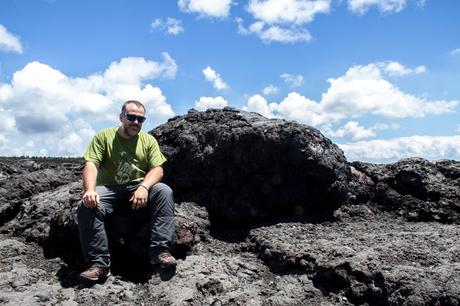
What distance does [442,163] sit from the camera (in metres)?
10.6

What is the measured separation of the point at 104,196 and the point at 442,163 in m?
7.83

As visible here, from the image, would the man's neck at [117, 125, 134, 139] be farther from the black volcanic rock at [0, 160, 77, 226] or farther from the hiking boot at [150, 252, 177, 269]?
the black volcanic rock at [0, 160, 77, 226]

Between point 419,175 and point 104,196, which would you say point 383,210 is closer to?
point 419,175

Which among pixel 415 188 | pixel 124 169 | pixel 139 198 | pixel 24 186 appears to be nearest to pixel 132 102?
pixel 124 169

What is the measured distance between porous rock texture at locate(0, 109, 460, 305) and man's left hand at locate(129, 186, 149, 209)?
0.61 meters

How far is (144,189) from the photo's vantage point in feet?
23.4

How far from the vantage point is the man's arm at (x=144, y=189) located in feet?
23.0

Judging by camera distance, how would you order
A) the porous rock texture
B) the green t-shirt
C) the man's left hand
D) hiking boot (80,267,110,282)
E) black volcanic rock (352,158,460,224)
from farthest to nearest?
black volcanic rock (352,158,460,224)
the green t-shirt
the man's left hand
hiking boot (80,267,110,282)
the porous rock texture

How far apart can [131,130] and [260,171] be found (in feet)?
8.86

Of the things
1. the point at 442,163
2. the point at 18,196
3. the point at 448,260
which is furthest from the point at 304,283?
the point at 18,196

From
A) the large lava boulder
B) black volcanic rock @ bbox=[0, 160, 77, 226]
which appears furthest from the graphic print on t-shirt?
black volcanic rock @ bbox=[0, 160, 77, 226]

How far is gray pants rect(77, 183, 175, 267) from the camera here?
6816 millimetres

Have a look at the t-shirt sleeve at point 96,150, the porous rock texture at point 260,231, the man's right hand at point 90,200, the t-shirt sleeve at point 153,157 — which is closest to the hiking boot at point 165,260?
the porous rock texture at point 260,231

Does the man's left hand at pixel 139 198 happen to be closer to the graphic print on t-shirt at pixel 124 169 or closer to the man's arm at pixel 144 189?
the man's arm at pixel 144 189
